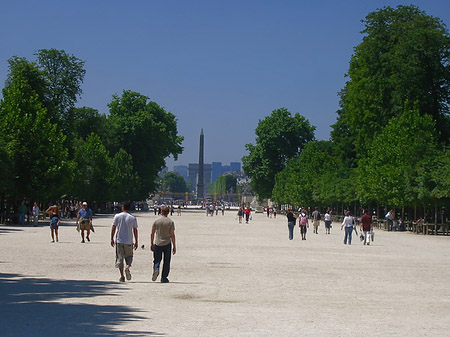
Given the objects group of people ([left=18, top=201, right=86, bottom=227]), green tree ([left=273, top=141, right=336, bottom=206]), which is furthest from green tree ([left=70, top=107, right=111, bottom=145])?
green tree ([left=273, top=141, right=336, bottom=206])

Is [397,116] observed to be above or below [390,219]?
above

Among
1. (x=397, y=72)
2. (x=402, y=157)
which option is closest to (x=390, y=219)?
(x=402, y=157)

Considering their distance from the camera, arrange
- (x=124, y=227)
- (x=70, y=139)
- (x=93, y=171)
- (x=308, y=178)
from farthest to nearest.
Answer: (x=308, y=178) → (x=93, y=171) → (x=70, y=139) → (x=124, y=227)

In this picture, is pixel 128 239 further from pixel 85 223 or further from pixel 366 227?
pixel 366 227

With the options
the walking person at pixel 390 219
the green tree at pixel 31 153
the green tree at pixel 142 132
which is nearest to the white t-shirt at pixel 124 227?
the green tree at pixel 31 153

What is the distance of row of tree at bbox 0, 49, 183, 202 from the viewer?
188 ft

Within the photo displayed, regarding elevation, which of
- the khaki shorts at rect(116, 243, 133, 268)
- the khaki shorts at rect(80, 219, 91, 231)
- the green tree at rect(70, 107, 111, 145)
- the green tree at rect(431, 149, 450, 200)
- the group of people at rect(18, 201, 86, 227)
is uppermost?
the green tree at rect(70, 107, 111, 145)

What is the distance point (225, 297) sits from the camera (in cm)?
1531

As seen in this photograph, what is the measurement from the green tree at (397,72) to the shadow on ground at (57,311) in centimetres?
4873

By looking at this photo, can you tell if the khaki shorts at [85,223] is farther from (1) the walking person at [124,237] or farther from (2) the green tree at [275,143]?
(2) the green tree at [275,143]

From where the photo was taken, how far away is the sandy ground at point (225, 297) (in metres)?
11.5

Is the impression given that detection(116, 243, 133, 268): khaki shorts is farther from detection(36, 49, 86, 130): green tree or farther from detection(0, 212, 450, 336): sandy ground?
detection(36, 49, 86, 130): green tree

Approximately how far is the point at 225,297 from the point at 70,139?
64.6 meters

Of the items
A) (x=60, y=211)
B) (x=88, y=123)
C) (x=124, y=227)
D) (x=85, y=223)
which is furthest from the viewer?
(x=88, y=123)
